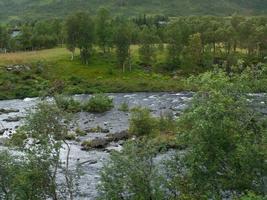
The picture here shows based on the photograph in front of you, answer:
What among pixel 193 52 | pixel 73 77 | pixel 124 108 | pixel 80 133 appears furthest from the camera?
pixel 193 52

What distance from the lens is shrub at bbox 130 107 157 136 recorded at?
250 feet

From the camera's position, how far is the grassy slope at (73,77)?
13200 centimetres

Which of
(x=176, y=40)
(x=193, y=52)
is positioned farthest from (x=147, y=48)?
(x=193, y=52)

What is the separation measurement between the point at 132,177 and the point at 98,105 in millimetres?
68508

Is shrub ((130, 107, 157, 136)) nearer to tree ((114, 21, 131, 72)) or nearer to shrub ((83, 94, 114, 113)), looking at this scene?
shrub ((83, 94, 114, 113))

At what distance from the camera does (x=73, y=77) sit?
461 ft

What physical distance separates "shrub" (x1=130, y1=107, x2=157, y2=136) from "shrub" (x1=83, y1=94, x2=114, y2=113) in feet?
90.0

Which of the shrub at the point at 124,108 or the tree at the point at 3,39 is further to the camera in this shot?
the tree at the point at 3,39

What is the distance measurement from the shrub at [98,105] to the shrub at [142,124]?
1080 inches

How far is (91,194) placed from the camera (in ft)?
169

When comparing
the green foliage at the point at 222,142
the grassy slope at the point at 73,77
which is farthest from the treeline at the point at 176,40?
the green foliage at the point at 222,142

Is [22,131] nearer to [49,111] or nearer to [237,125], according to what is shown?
[49,111]

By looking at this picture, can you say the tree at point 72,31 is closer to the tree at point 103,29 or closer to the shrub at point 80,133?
the tree at point 103,29

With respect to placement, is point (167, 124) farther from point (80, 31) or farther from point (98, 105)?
point (80, 31)
